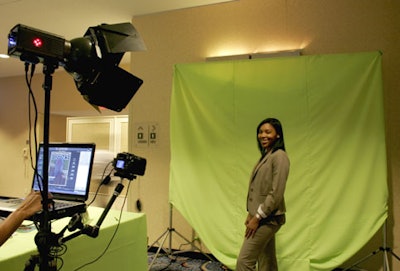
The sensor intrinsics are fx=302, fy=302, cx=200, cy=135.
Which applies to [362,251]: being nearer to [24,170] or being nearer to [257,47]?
[257,47]

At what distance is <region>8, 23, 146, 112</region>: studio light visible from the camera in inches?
35.2

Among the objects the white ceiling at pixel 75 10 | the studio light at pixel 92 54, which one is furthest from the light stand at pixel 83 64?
the white ceiling at pixel 75 10

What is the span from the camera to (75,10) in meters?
3.23

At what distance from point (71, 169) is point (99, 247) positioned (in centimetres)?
41

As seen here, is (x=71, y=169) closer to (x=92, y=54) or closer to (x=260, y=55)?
(x=92, y=54)

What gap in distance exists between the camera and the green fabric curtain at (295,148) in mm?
2363

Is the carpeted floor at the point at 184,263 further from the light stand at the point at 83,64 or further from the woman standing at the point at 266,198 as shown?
the light stand at the point at 83,64

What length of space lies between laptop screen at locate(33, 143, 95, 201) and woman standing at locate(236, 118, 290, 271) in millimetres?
1125

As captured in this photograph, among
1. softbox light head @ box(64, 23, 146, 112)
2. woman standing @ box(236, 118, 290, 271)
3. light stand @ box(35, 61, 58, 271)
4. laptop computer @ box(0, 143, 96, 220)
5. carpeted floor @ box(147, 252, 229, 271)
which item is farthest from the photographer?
carpeted floor @ box(147, 252, 229, 271)

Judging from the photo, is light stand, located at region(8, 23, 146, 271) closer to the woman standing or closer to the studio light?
the studio light

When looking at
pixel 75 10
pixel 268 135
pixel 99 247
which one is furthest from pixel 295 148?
pixel 75 10

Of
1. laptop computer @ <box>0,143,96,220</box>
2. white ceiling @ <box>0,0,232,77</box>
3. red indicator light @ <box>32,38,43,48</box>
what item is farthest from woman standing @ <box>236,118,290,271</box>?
white ceiling @ <box>0,0,232,77</box>

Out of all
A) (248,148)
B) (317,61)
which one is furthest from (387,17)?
(248,148)

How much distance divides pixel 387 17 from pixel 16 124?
613 cm
